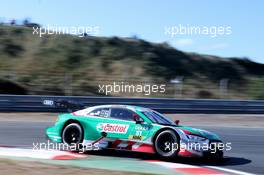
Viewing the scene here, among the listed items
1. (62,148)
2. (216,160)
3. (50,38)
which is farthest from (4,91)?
(216,160)

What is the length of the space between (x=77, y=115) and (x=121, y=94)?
20127 millimetres

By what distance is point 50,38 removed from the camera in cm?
4219

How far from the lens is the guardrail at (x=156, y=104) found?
23375 mm

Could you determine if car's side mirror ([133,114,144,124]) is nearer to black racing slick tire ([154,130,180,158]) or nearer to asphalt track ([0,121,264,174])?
black racing slick tire ([154,130,180,158])

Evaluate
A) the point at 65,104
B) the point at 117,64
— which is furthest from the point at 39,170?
the point at 117,64

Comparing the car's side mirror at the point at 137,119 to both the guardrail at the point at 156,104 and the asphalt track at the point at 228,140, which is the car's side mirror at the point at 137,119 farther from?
the guardrail at the point at 156,104

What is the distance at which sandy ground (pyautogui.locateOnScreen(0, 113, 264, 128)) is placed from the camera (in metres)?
22.2

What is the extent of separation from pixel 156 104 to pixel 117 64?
48.0 ft

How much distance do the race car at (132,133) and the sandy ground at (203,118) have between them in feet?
29.0

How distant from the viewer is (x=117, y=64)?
38.8 metres

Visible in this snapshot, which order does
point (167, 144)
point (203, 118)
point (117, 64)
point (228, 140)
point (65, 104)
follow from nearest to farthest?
1. point (167, 144)
2. point (65, 104)
3. point (228, 140)
4. point (203, 118)
5. point (117, 64)

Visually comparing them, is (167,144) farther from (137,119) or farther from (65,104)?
(65,104)

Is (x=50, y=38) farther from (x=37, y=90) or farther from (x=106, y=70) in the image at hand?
(x=37, y=90)

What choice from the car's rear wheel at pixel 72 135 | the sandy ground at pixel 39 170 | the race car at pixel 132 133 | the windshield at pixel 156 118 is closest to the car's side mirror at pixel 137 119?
the race car at pixel 132 133
